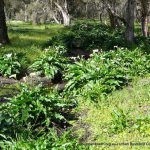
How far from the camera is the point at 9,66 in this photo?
1580cm

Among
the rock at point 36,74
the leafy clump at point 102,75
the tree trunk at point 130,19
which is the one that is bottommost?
the rock at point 36,74

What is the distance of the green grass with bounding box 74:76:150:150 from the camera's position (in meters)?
8.58

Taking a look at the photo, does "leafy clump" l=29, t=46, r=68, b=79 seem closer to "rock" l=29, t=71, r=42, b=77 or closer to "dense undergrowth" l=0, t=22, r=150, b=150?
"dense undergrowth" l=0, t=22, r=150, b=150

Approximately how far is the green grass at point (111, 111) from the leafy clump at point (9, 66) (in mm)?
4972

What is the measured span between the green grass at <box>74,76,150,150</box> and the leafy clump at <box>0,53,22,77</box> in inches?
196

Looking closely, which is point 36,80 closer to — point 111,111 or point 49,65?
point 49,65

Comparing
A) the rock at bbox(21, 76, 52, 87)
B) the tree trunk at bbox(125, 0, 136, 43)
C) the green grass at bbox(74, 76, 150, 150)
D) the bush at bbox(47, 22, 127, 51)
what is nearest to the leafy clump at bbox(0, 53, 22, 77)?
the rock at bbox(21, 76, 52, 87)

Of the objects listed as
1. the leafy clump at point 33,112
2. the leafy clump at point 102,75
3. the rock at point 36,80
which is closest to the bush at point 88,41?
the rock at point 36,80

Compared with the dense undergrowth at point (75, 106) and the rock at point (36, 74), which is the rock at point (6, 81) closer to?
the dense undergrowth at point (75, 106)

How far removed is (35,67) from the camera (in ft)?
51.3

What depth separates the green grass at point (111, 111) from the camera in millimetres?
8582

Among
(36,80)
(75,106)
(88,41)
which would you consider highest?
(88,41)

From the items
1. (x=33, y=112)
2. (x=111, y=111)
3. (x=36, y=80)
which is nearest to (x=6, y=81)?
(x=36, y=80)

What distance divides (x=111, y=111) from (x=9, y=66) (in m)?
6.82
